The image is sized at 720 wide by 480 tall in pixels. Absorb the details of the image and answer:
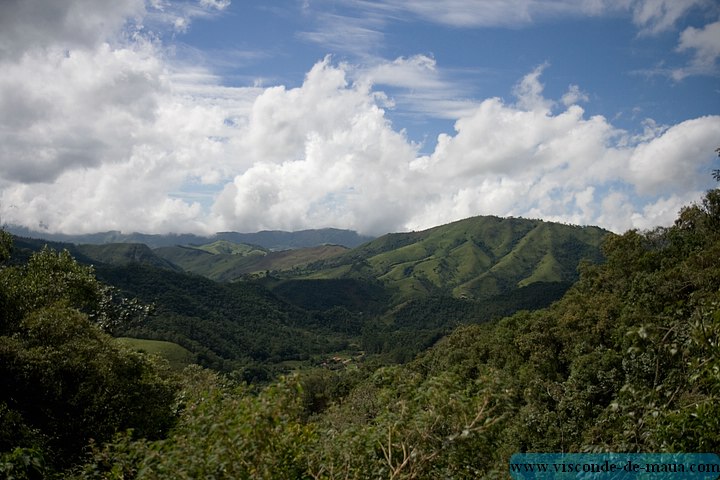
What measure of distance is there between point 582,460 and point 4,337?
2477 cm

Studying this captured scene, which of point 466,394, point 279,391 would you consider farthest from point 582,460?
point 279,391

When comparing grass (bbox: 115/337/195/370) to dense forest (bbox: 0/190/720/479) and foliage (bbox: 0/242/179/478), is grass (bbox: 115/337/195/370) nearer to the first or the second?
dense forest (bbox: 0/190/720/479)

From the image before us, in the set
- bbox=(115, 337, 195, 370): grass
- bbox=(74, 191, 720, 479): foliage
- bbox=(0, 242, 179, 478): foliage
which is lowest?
bbox=(115, 337, 195, 370): grass

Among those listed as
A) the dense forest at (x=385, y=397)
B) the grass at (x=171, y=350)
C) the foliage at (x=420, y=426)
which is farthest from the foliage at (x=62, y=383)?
Result: the grass at (x=171, y=350)

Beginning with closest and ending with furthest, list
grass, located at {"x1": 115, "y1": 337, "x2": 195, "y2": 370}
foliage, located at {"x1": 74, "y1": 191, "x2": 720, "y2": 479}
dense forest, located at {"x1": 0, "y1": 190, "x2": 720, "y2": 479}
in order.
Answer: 1. foliage, located at {"x1": 74, "y1": 191, "x2": 720, "y2": 479}
2. dense forest, located at {"x1": 0, "y1": 190, "x2": 720, "y2": 479}
3. grass, located at {"x1": 115, "y1": 337, "x2": 195, "y2": 370}

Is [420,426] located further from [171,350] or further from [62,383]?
[171,350]

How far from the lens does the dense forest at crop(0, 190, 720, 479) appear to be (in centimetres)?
703

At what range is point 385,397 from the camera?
29.9ft

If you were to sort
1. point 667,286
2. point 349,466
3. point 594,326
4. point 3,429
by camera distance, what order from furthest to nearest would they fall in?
point 594,326 → point 667,286 → point 3,429 → point 349,466

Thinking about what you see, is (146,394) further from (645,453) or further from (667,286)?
(667,286)

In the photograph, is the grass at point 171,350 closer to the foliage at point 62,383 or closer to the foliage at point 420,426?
the foliage at point 62,383

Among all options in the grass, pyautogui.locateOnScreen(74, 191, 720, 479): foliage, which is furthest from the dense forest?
the grass

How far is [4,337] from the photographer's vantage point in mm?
20703

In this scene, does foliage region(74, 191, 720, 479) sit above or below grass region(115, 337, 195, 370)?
above
